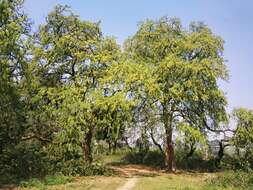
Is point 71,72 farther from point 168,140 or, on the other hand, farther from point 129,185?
point 129,185

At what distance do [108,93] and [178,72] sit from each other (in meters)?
5.64

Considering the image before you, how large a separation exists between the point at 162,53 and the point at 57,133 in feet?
35.1

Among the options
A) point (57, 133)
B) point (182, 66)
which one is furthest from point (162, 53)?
point (57, 133)

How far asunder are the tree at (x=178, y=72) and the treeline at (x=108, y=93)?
8 centimetres

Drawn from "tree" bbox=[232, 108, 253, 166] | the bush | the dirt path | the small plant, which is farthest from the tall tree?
"tree" bbox=[232, 108, 253, 166]

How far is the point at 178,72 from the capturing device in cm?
3491

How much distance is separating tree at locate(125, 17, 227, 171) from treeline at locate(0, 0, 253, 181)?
80 mm

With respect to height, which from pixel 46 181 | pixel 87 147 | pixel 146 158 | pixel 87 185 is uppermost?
pixel 87 147

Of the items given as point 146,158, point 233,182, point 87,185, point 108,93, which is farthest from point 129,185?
point 146,158

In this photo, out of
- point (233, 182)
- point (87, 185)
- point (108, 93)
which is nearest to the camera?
point (233, 182)

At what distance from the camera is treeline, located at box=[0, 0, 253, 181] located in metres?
32.4

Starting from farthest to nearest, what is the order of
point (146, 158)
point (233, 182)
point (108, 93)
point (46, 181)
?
point (146, 158) → point (108, 93) → point (46, 181) → point (233, 182)

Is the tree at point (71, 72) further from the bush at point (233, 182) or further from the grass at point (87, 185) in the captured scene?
the bush at point (233, 182)

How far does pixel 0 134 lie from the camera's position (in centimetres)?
2920
